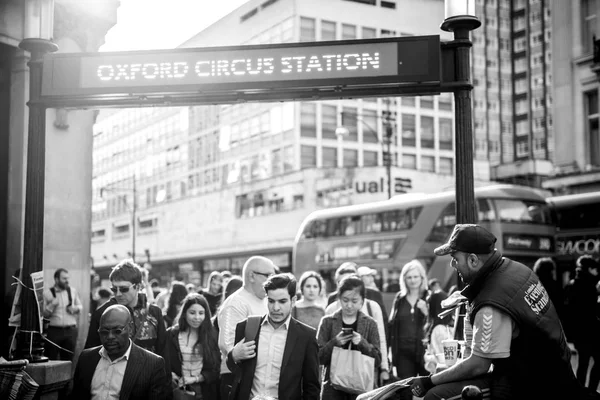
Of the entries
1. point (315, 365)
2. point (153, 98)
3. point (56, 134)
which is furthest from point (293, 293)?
point (56, 134)

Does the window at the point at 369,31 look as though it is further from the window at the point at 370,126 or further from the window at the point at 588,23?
the window at the point at 588,23

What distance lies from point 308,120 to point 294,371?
58182 mm

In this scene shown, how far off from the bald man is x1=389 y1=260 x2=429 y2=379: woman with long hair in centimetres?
268

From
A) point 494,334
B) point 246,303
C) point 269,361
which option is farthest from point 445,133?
point 494,334

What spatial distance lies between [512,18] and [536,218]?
79.2 m

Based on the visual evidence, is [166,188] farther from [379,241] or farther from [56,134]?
[56,134]

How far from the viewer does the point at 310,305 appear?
938 cm

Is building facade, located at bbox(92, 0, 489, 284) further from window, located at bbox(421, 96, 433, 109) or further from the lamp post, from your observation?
the lamp post

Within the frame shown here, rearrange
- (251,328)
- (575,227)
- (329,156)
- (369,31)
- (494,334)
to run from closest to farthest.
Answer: (494,334)
(251,328)
(575,227)
(329,156)
(369,31)

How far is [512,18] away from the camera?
321 feet

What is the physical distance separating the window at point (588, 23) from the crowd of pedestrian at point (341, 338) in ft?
61.2

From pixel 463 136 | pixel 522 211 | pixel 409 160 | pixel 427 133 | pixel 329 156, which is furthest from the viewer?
pixel 427 133

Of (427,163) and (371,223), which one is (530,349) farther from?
(427,163)

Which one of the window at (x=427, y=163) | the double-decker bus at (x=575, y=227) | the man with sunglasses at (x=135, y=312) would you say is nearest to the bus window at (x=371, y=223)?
the double-decker bus at (x=575, y=227)
